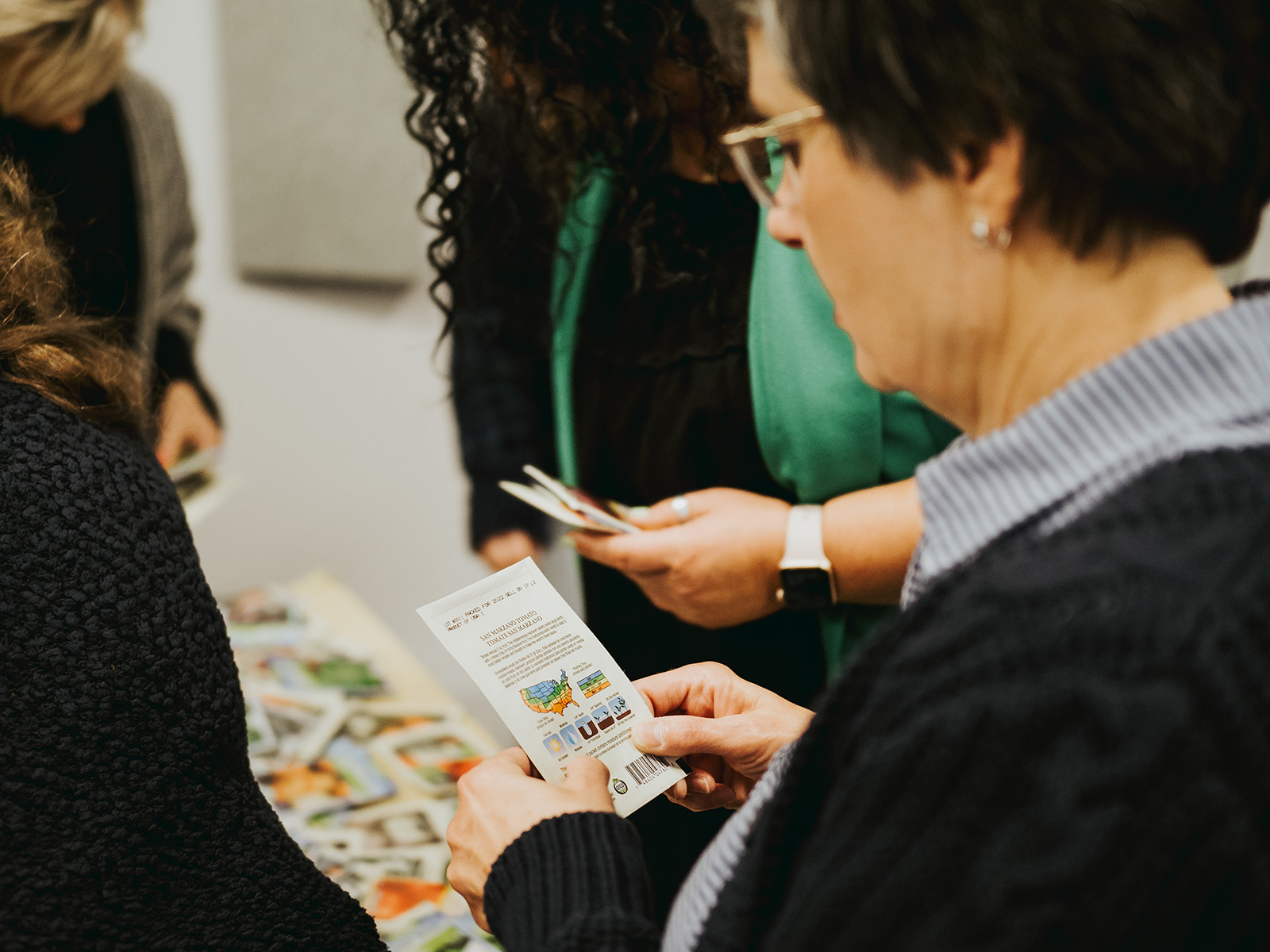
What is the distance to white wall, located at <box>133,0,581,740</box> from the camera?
2.51 m

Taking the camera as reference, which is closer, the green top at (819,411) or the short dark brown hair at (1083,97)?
the short dark brown hair at (1083,97)

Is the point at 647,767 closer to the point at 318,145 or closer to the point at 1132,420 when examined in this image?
the point at 1132,420

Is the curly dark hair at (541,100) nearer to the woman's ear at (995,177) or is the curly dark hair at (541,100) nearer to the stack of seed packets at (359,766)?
the woman's ear at (995,177)

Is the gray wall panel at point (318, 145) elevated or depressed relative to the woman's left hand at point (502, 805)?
elevated

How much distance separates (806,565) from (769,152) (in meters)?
0.49

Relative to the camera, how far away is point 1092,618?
46 cm

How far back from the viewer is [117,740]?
2.33 feet

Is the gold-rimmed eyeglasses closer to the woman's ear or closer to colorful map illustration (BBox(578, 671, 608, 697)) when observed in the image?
the woman's ear

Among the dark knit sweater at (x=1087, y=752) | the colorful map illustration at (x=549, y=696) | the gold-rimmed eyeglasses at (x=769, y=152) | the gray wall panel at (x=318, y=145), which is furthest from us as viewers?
the gray wall panel at (x=318, y=145)

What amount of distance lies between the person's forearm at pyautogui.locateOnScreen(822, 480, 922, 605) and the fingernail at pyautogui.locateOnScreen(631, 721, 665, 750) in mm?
364

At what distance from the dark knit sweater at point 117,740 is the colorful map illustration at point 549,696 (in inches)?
9.3

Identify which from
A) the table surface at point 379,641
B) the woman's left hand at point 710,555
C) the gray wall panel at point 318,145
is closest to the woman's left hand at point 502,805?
the woman's left hand at point 710,555

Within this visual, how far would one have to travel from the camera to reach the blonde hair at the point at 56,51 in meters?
1.44

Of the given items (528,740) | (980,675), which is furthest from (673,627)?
(980,675)
